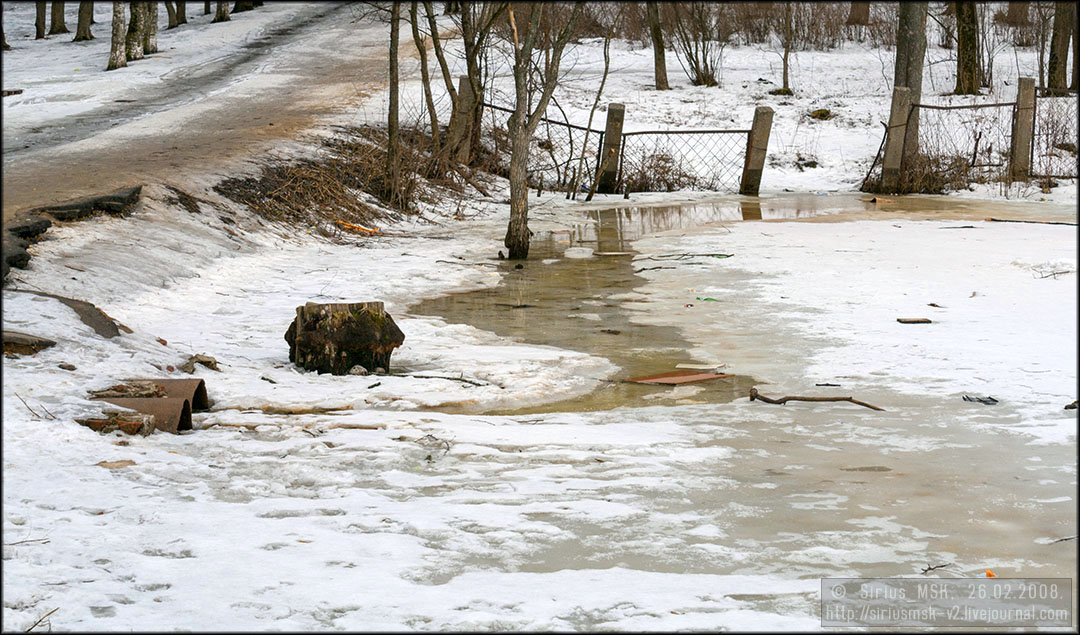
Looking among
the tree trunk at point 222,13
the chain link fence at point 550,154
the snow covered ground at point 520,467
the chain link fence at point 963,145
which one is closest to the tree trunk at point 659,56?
the chain link fence at point 550,154

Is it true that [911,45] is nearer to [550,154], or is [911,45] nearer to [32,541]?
[550,154]

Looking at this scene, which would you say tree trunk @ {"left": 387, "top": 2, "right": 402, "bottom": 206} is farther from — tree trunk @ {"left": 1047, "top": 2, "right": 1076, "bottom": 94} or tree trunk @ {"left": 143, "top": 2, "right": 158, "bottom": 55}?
tree trunk @ {"left": 1047, "top": 2, "right": 1076, "bottom": 94}

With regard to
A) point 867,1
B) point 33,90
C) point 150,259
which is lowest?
point 150,259

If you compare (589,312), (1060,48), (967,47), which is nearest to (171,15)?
(967,47)

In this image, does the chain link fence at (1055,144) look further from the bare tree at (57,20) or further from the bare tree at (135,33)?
the bare tree at (57,20)

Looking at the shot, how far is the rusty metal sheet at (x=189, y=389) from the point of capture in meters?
4.82

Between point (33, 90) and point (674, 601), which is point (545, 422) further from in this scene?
point (33, 90)

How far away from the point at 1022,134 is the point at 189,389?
45.4ft

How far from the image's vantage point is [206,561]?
3045mm

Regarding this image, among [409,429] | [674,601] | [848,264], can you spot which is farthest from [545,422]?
[848,264]

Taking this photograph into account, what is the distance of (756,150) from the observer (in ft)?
50.1

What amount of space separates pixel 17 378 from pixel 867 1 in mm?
24154

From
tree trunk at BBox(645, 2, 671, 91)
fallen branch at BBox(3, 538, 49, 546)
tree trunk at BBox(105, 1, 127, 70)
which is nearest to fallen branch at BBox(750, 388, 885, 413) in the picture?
fallen branch at BBox(3, 538, 49, 546)

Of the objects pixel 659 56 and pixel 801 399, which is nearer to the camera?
pixel 801 399
